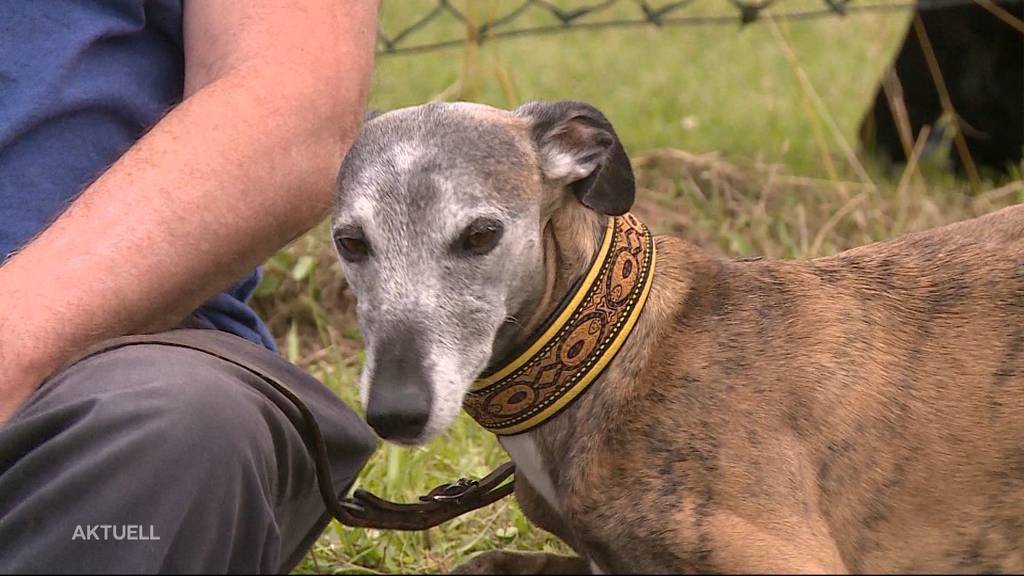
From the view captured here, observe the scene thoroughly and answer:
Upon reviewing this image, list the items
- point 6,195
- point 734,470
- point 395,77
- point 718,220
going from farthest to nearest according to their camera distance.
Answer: point 395,77 < point 718,220 < point 6,195 < point 734,470

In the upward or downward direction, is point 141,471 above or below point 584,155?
below

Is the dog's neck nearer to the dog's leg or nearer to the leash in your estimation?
the leash

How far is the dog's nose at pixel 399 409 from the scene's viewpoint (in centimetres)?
199

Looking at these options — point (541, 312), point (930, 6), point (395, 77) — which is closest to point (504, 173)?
point (541, 312)

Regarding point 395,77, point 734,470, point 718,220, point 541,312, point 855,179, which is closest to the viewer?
point 734,470

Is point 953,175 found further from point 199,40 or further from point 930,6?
point 199,40

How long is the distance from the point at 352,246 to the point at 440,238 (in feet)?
0.49

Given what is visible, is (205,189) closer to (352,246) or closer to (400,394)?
(352,246)

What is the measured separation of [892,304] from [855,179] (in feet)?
8.75

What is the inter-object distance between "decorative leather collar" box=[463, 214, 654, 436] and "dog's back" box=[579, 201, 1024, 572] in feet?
0.26

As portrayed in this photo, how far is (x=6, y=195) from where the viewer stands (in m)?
2.40

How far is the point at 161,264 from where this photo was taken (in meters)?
2.25

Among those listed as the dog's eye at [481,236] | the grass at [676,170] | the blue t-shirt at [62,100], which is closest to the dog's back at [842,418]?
the dog's eye at [481,236]

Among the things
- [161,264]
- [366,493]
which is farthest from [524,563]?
[161,264]
